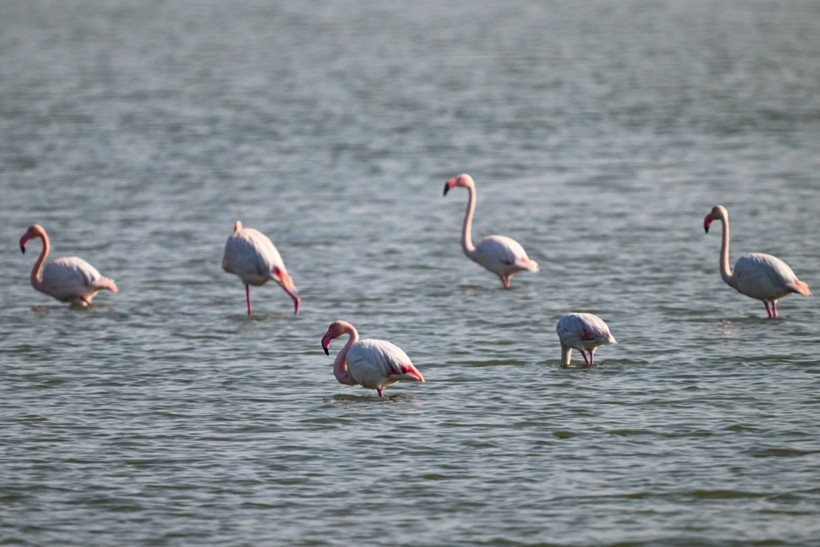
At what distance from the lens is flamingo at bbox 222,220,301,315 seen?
15.5 metres

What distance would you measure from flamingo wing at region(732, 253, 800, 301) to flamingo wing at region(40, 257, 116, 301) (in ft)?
21.4

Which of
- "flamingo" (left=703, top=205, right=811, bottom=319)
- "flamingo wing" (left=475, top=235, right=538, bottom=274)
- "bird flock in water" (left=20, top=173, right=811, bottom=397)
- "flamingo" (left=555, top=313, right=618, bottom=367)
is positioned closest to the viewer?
"bird flock in water" (left=20, top=173, right=811, bottom=397)

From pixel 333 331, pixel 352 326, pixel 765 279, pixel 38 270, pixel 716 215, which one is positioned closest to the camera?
pixel 333 331

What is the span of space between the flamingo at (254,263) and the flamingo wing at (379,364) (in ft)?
11.1

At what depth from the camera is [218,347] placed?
14211 mm

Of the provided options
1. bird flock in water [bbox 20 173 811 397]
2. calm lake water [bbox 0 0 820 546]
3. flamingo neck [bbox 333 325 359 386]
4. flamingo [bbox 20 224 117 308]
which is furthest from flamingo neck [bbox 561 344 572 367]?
flamingo [bbox 20 224 117 308]

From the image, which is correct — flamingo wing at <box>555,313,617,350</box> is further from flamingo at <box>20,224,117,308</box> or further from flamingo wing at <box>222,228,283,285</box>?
flamingo at <box>20,224,117,308</box>

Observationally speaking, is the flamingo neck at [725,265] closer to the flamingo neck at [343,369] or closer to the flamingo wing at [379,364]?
the flamingo wing at [379,364]

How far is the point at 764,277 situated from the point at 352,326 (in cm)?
423

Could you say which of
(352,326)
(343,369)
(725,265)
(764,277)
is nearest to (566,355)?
(352,326)

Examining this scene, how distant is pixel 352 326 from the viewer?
1271 centimetres

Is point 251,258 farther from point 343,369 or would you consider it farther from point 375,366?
point 375,366

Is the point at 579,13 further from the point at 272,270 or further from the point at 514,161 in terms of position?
the point at 272,270

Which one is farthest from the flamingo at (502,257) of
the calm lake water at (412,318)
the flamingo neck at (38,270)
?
the flamingo neck at (38,270)
